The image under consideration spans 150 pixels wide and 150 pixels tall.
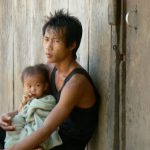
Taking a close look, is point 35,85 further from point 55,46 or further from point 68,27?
point 68,27

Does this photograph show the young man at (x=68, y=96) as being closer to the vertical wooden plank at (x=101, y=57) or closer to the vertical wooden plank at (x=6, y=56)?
the vertical wooden plank at (x=101, y=57)

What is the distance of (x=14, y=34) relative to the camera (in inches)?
202

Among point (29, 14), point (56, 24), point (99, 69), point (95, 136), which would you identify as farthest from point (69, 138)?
point (29, 14)

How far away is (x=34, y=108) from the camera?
11.6 ft

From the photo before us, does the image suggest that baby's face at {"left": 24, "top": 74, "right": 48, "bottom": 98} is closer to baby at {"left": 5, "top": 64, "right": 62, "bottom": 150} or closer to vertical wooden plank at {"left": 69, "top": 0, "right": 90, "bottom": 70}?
baby at {"left": 5, "top": 64, "right": 62, "bottom": 150}

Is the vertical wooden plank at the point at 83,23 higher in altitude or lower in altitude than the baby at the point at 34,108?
higher

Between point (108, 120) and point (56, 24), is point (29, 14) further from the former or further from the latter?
point (108, 120)

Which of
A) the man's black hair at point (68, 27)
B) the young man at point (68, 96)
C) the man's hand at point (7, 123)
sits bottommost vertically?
the man's hand at point (7, 123)

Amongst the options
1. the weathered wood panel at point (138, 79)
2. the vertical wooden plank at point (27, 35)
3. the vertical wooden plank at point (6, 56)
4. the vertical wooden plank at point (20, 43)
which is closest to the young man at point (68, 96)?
the weathered wood panel at point (138, 79)

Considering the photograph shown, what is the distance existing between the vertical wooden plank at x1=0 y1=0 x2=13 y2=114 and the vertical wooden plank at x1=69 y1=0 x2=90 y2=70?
151cm

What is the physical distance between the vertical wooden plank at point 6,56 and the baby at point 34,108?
152cm

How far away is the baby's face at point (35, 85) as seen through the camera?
3.63 meters

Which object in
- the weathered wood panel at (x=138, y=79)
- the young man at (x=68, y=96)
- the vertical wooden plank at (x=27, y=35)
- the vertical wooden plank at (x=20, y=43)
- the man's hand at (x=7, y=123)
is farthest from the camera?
the vertical wooden plank at (x=20, y=43)

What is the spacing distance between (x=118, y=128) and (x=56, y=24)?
0.74 meters
